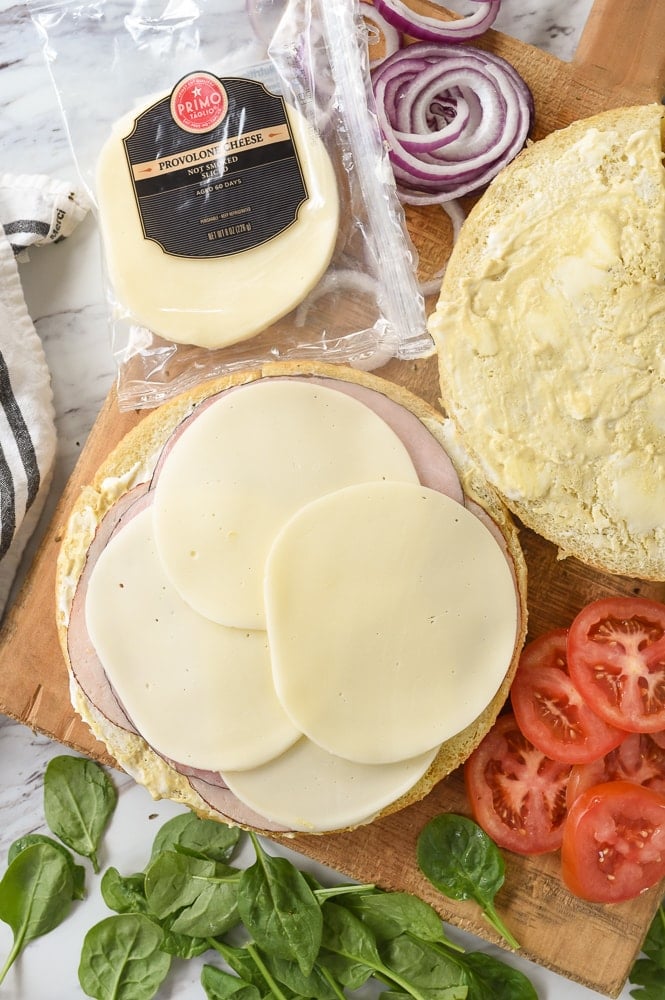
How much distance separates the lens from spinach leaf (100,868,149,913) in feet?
10.6

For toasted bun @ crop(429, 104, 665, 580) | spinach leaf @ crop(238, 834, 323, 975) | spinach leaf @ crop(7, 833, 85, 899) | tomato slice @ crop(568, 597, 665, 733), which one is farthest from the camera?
spinach leaf @ crop(7, 833, 85, 899)

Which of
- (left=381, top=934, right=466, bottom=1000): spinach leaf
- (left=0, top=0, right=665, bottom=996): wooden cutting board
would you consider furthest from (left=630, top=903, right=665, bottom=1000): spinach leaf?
(left=381, top=934, right=466, bottom=1000): spinach leaf

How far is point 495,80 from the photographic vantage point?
3.14m

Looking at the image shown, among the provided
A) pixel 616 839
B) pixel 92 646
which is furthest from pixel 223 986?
pixel 616 839

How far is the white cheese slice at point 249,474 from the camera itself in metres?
2.65

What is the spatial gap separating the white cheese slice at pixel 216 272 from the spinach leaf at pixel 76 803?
1.70m

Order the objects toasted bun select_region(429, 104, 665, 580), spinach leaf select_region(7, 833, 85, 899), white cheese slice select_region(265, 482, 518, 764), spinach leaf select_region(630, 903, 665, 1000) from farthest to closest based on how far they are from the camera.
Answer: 1. spinach leaf select_region(7, 833, 85, 899)
2. spinach leaf select_region(630, 903, 665, 1000)
3. toasted bun select_region(429, 104, 665, 580)
4. white cheese slice select_region(265, 482, 518, 764)

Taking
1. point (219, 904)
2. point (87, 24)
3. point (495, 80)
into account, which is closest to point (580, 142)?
point (495, 80)

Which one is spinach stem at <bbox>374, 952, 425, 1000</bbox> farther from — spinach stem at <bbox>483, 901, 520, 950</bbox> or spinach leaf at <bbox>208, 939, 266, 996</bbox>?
spinach leaf at <bbox>208, 939, 266, 996</bbox>

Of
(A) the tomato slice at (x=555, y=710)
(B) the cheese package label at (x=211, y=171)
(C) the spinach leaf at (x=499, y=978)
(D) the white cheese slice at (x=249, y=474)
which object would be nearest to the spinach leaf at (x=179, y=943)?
(C) the spinach leaf at (x=499, y=978)

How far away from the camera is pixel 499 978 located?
3.20 m

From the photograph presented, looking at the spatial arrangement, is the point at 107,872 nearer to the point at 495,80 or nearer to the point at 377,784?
the point at 377,784

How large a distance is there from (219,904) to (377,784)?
0.89 metres

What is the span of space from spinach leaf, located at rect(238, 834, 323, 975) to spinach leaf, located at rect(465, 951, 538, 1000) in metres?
0.64
